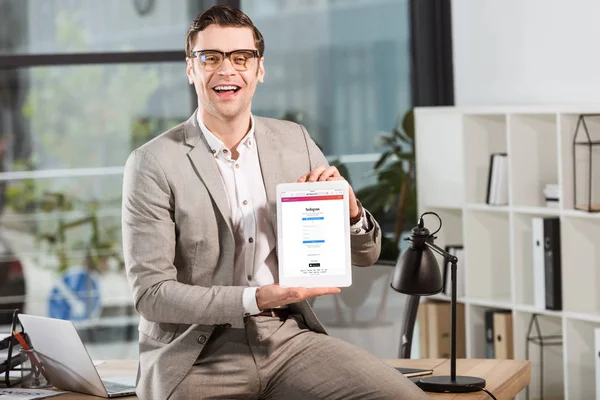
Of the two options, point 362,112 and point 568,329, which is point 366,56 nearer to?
point 362,112

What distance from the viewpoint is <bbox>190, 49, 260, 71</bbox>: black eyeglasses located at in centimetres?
249

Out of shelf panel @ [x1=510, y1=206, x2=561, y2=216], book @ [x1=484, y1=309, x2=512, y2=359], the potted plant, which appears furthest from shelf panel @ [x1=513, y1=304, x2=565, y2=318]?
the potted plant

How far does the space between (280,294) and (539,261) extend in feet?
7.43

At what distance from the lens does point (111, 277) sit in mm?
5480

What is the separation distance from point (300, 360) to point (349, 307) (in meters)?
1.09

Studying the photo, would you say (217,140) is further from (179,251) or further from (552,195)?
(552,195)

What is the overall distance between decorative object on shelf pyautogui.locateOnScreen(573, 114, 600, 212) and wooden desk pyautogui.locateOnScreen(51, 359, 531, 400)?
1.40m

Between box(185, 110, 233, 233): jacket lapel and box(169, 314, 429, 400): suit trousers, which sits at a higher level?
box(185, 110, 233, 233): jacket lapel

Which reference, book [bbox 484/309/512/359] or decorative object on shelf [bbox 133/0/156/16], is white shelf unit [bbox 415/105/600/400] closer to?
book [bbox 484/309/512/359]

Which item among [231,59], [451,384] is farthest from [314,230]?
[451,384]

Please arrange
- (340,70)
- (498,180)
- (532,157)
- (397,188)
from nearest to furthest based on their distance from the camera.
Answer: (532,157) → (498,180) → (397,188) → (340,70)

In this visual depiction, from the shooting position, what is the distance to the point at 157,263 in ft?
7.88

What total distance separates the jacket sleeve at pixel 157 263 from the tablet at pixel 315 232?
0.50ft

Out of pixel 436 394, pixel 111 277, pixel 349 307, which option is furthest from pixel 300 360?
pixel 111 277
